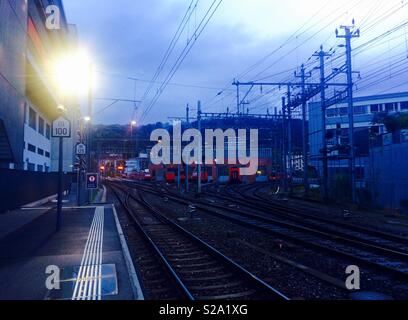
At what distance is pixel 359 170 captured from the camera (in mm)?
32469

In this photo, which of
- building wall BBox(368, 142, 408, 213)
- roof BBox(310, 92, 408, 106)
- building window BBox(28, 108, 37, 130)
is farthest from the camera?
roof BBox(310, 92, 408, 106)

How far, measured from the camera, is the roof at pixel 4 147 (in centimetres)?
1709

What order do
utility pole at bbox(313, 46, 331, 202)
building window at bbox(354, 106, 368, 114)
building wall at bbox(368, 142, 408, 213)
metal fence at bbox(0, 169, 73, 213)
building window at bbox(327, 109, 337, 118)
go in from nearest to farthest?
1. metal fence at bbox(0, 169, 73, 213)
2. building wall at bbox(368, 142, 408, 213)
3. utility pole at bbox(313, 46, 331, 202)
4. building window at bbox(327, 109, 337, 118)
5. building window at bbox(354, 106, 368, 114)

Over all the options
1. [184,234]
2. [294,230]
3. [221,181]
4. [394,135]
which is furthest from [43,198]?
[221,181]

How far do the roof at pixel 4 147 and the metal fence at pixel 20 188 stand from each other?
65cm

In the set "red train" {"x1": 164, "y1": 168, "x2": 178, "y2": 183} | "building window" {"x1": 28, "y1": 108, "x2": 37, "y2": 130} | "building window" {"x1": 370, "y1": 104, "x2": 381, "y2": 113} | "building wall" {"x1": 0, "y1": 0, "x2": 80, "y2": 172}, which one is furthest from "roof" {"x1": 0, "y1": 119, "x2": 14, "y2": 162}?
"building window" {"x1": 370, "y1": 104, "x2": 381, "y2": 113}

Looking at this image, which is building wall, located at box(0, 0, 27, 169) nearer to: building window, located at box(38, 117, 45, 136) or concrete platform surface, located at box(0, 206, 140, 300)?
concrete platform surface, located at box(0, 206, 140, 300)

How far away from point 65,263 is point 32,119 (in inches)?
1098

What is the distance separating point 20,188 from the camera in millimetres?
20375

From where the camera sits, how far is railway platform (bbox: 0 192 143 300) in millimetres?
6082

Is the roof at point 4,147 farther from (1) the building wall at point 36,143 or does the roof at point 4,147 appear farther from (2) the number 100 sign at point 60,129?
(1) the building wall at point 36,143

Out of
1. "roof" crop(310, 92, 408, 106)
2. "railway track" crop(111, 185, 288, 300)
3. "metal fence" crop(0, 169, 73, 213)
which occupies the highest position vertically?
"roof" crop(310, 92, 408, 106)

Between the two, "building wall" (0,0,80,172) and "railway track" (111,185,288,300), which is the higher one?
"building wall" (0,0,80,172)
